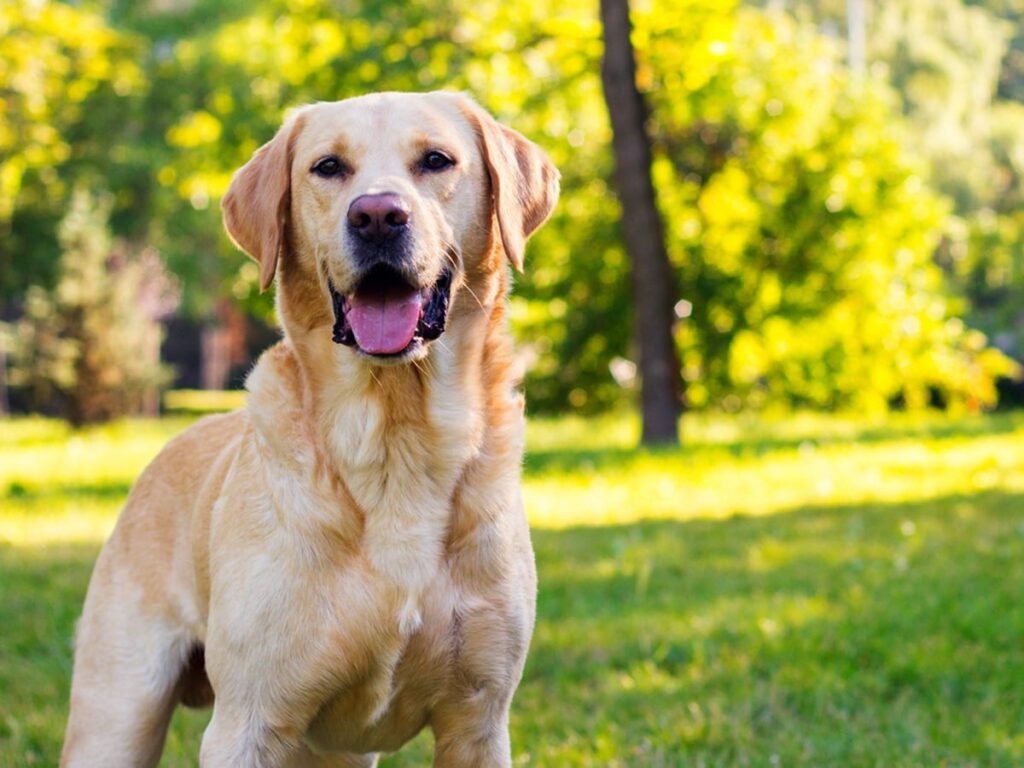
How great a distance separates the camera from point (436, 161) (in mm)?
3188

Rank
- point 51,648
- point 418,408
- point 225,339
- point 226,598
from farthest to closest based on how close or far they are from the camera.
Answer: point 225,339
point 51,648
point 418,408
point 226,598

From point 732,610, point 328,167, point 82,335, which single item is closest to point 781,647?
point 732,610

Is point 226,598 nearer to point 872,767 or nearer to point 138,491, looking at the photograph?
point 138,491

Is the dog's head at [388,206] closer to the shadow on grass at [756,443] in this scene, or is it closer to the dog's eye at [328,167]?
the dog's eye at [328,167]

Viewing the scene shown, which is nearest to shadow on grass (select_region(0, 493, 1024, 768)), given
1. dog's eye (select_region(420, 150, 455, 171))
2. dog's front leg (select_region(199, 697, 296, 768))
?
dog's front leg (select_region(199, 697, 296, 768))

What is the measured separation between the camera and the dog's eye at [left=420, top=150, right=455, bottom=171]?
3.17 metres

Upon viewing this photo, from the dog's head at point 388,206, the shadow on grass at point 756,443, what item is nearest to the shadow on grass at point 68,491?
the shadow on grass at point 756,443

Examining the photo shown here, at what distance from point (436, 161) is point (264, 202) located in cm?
45

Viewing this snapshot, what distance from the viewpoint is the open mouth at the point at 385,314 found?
2957 mm

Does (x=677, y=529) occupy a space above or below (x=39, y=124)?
below

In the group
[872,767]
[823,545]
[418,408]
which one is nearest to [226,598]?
[418,408]

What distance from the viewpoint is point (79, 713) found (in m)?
3.33

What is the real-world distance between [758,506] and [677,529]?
3.83ft

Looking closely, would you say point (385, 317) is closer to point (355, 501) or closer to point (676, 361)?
point (355, 501)
